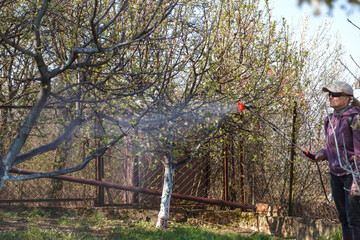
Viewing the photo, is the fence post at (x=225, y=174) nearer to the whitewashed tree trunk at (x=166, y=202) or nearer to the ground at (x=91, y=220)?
the ground at (x=91, y=220)

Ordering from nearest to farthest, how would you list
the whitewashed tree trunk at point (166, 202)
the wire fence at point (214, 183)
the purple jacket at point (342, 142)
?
1. the purple jacket at point (342, 142)
2. the whitewashed tree trunk at point (166, 202)
3. the wire fence at point (214, 183)

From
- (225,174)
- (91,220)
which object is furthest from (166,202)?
(225,174)

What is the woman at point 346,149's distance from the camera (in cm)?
413

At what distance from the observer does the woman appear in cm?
413

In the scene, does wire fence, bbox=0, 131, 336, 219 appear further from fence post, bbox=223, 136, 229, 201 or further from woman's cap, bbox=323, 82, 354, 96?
woman's cap, bbox=323, 82, 354, 96

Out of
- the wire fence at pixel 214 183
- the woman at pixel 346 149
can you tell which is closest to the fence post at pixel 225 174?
the wire fence at pixel 214 183

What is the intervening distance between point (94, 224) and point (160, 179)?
5.80 feet


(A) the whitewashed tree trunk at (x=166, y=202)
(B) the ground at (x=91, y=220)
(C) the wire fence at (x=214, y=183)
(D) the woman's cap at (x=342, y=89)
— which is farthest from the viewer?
(C) the wire fence at (x=214, y=183)

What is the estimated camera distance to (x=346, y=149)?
4242mm

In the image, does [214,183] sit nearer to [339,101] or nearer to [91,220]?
[91,220]

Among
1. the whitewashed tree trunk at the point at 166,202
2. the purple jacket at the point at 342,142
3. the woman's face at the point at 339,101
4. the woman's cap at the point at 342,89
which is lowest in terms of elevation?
the whitewashed tree trunk at the point at 166,202

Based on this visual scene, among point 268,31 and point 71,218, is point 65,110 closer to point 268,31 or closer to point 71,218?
point 71,218

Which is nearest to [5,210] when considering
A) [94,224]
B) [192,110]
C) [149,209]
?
[94,224]

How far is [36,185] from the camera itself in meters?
7.91
